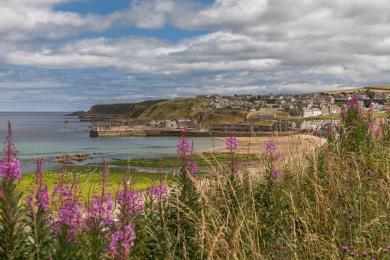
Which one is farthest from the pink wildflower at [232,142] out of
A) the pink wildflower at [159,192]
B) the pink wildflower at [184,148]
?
the pink wildflower at [159,192]

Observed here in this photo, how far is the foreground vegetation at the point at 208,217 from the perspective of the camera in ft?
14.7

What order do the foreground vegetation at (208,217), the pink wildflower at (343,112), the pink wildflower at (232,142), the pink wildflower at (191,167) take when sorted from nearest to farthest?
1. the foreground vegetation at (208,217)
2. the pink wildflower at (191,167)
3. the pink wildflower at (232,142)
4. the pink wildflower at (343,112)

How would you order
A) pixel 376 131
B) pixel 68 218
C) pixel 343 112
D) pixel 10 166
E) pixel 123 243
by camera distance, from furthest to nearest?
pixel 376 131, pixel 343 112, pixel 68 218, pixel 10 166, pixel 123 243

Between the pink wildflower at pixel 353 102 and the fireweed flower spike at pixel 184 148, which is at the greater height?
the pink wildflower at pixel 353 102

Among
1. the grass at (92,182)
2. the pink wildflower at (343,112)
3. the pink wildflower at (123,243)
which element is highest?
the pink wildflower at (343,112)

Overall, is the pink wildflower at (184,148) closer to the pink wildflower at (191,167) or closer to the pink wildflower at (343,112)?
the pink wildflower at (191,167)

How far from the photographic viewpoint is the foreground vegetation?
4477 mm

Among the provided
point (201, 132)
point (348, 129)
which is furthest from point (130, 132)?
point (348, 129)

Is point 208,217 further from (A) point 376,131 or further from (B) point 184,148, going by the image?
(A) point 376,131

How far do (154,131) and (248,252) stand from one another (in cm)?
12385

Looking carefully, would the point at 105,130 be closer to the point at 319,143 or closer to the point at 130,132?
the point at 130,132

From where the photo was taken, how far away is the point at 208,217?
634 centimetres

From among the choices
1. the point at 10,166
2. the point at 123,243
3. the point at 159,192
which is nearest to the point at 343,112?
→ the point at 159,192

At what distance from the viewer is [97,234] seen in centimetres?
499
